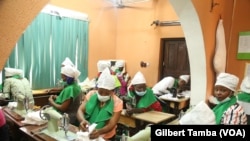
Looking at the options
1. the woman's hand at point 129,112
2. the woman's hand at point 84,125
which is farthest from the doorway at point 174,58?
the woman's hand at point 84,125

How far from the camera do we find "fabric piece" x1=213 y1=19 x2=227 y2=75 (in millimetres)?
2867

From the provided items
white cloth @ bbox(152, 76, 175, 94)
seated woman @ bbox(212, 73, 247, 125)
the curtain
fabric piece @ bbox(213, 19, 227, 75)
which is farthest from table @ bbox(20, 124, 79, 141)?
white cloth @ bbox(152, 76, 175, 94)

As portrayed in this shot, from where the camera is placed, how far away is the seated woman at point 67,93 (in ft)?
8.22

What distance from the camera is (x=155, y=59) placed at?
5.48m

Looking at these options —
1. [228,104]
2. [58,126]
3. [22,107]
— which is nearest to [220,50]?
[228,104]

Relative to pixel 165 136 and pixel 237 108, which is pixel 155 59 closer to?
pixel 237 108

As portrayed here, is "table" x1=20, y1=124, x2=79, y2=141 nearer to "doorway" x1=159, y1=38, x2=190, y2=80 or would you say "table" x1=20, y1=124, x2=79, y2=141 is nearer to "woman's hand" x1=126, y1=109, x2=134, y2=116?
"woman's hand" x1=126, y1=109, x2=134, y2=116

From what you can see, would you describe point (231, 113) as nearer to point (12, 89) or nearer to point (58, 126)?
point (58, 126)

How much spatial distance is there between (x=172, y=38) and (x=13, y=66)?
367cm

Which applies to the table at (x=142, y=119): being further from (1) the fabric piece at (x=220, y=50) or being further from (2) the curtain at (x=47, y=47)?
(2) the curtain at (x=47, y=47)

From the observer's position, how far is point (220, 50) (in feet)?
9.45

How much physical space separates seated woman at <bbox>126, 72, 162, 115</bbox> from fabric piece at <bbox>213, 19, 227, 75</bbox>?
1023 mm

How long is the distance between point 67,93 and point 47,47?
2.49 m

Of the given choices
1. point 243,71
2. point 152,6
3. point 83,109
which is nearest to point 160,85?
point 243,71
